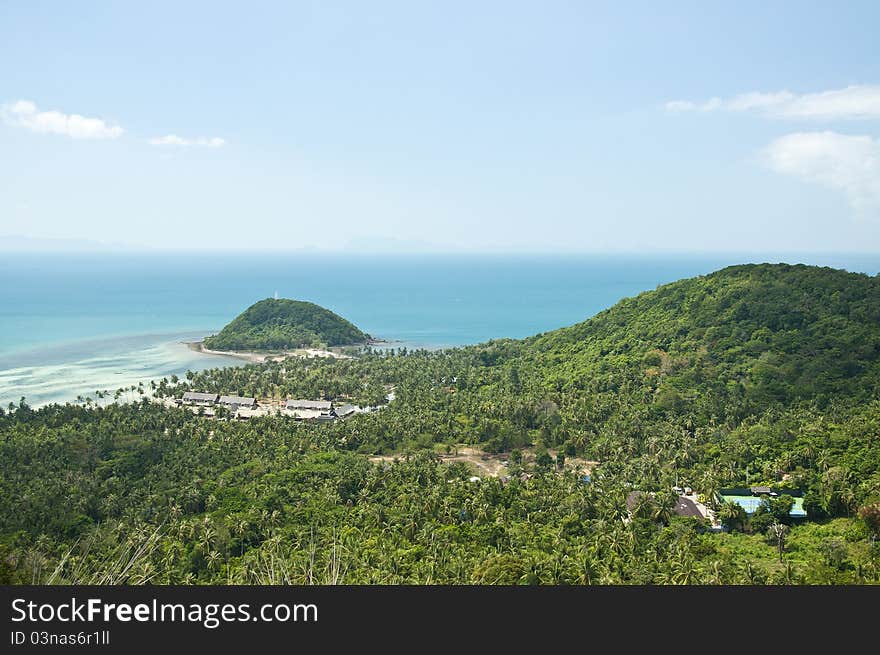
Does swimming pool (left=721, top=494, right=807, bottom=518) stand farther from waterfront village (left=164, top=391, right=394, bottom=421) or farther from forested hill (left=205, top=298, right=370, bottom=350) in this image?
forested hill (left=205, top=298, right=370, bottom=350)

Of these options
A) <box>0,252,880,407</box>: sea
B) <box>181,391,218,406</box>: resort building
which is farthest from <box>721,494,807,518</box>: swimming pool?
<box>0,252,880,407</box>: sea

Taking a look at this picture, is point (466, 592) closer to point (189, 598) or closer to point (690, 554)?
point (189, 598)

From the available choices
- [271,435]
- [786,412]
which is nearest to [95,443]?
[271,435]

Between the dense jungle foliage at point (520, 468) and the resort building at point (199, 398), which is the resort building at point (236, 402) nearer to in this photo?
the resort building at point (199, 398)

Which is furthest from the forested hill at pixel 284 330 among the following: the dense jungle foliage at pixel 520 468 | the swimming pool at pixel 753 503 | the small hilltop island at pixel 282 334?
the swimming pool at pixel 753 503

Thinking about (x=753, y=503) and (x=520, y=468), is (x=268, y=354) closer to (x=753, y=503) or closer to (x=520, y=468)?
(x=520, y=468)

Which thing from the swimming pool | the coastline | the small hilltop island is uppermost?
the small hilltop island
